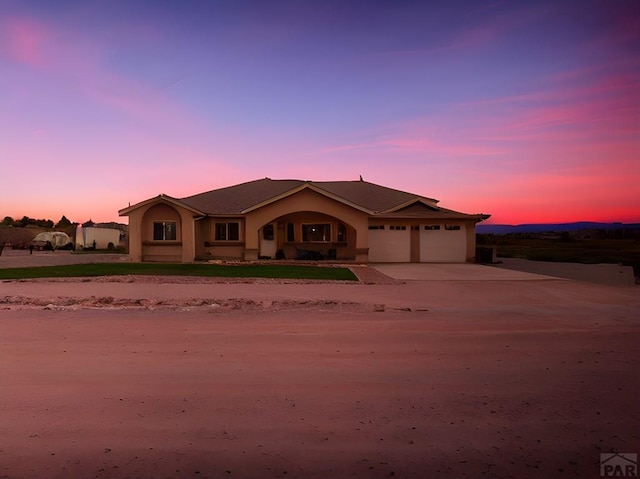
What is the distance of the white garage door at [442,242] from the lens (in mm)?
28062

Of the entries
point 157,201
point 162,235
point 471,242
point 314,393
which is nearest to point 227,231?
point 162,235

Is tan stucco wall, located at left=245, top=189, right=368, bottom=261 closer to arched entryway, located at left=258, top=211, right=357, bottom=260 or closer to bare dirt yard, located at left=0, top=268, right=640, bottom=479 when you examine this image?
arched entryway, located at left=258, top=211, right=357, bottom=260

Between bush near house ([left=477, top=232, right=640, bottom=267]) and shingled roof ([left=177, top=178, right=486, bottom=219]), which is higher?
shingled roof ([left=177, top=178, right=486, bottom=219])

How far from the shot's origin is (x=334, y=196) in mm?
26656

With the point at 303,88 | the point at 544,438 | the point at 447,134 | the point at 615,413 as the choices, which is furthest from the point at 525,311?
the point at 447,134

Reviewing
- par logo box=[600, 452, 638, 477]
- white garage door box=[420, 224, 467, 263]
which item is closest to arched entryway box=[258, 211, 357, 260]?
white garage door box=[420, 224, 467, 263]

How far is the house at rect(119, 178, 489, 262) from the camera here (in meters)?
27.0

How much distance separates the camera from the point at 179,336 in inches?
324

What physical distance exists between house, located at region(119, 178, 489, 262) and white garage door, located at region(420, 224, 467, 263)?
0.20ft

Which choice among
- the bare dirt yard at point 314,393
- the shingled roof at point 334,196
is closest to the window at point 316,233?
the shingled roof at point 334,196

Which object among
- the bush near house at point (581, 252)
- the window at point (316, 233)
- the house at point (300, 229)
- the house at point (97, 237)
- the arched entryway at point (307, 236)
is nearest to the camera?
the house at point (300, 229)

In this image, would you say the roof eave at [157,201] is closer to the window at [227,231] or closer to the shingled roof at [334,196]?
the shingled roof at [334,196]

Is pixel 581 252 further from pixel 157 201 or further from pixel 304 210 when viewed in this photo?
pixel 157 201

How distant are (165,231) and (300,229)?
28.3ft
